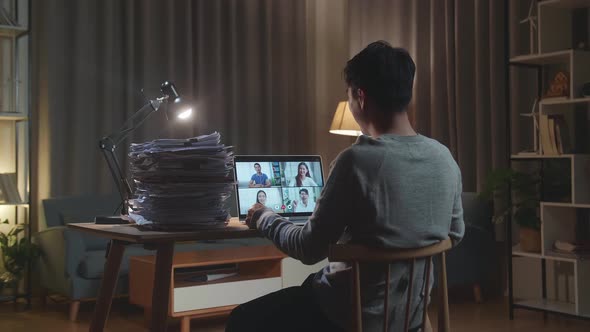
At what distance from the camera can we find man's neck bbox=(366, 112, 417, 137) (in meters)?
1.63

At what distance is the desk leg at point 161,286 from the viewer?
1771 mm

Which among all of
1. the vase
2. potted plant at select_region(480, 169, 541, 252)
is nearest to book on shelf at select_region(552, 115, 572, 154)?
potted plant at select_region(480, 169, 541, 252)

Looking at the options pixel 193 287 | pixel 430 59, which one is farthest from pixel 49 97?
pixel 430 59

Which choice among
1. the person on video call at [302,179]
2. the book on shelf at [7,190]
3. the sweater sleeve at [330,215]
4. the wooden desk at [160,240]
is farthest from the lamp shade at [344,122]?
the sweater sleeve at [330,215]

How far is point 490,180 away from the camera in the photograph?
3928mm

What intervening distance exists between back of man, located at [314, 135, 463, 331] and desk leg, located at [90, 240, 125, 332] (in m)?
0.74

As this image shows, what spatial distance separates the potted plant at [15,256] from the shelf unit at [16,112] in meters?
0.08

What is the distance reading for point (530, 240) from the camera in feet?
12.6

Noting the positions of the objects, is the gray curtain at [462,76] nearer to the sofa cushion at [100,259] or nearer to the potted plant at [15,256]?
the sofa cushion at [100,259]

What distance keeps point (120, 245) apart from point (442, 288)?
3.15 ft

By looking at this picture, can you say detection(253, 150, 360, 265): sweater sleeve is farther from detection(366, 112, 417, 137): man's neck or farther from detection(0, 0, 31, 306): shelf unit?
detection(0, 0, 31, 306): shelf unit

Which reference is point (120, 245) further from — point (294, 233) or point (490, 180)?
point (490, 180)

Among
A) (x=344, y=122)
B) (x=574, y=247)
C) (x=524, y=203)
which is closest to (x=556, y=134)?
(x=524, y=203)

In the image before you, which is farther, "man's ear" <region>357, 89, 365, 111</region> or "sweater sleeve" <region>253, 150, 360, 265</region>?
"man's ear" <region>357, 89, 365, 111</region>
